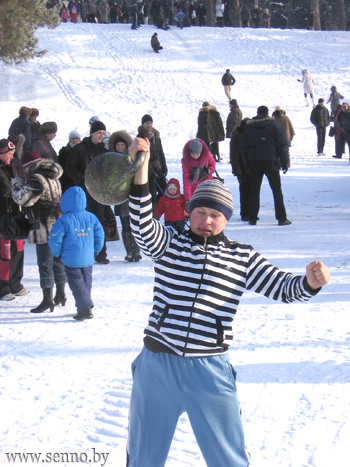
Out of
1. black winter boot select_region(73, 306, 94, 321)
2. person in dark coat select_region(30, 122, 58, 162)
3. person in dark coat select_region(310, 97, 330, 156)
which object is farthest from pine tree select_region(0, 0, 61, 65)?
black winter boot select_region(73, 306, 94, 321)

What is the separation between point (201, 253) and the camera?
2396 mm

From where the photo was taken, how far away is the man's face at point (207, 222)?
2412 mm

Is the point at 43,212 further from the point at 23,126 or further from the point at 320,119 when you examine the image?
the point at 320,119

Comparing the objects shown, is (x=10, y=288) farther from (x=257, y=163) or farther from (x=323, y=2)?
(x=323, y=2)

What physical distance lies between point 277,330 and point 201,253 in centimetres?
267

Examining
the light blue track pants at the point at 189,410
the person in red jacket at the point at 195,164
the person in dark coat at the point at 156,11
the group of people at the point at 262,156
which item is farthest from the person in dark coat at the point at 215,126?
the person in dark coat at the point at 156,11

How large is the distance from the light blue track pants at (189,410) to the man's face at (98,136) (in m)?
4.68

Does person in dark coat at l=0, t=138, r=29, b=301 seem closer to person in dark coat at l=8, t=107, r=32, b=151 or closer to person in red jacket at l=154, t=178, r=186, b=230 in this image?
person in red jacket at l=154, t=178, r=186, b=230

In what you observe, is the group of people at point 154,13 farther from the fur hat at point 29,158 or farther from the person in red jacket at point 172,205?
the fur hat at point 29,158

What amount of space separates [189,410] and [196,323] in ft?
1.18

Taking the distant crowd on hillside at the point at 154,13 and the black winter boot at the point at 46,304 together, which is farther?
the distant crowd on hillside at the point at 154,13

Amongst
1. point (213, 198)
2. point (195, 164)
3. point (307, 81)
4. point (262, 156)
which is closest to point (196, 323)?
point (213, 198)

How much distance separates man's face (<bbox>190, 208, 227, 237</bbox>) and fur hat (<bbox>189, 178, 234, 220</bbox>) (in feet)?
0.07

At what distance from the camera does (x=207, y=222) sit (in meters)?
2.41
